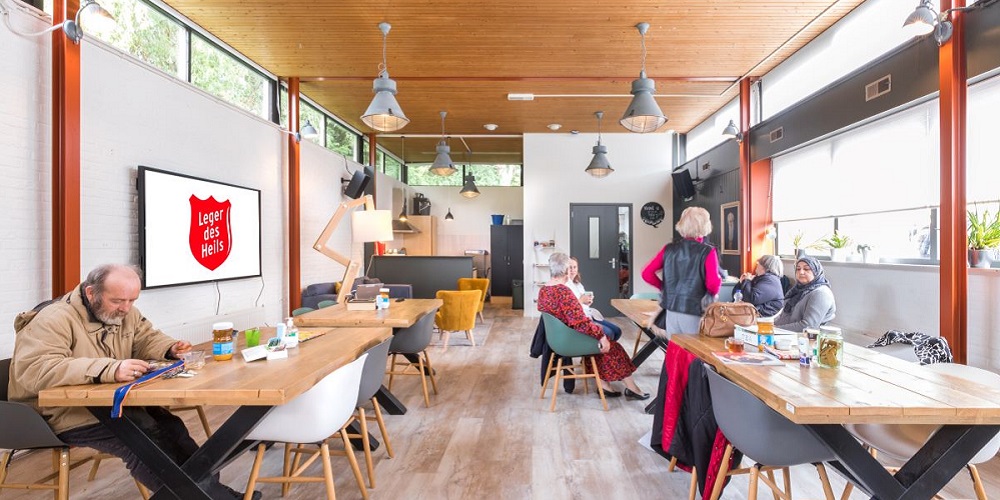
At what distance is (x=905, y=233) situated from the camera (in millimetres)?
4219

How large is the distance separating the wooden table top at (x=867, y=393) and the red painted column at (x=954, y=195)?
1677 mm

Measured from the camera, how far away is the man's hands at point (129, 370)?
184 cm

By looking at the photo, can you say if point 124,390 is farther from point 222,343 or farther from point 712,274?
point 712,274

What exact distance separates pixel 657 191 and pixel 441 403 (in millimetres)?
6694

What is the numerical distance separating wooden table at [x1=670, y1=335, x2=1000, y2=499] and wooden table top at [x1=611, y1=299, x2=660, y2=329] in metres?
1.77

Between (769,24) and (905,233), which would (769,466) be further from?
(769,24)

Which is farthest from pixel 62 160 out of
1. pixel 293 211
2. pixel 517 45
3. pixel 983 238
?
pixel 983 238

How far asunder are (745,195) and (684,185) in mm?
2072

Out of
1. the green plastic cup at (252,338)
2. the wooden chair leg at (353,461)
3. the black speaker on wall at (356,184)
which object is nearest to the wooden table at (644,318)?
the wooden chair leg at (353,461)

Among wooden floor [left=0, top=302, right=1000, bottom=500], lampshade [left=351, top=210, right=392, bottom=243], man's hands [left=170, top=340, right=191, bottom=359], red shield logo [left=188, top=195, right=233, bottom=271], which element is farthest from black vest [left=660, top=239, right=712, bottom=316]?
red shield logo [left=188, top=195, right=233, bottom=271]

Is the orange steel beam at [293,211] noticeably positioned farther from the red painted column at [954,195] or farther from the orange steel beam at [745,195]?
the red painted column at [954,195]

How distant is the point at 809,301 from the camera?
171 inches

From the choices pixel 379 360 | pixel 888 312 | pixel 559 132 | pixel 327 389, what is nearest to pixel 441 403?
pixel 379 360

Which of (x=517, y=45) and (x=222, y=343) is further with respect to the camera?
(x=517, y=45)
